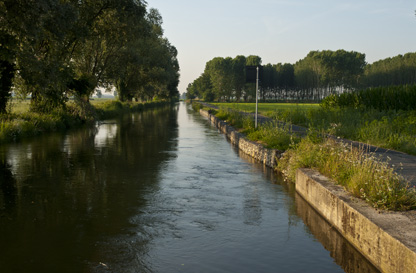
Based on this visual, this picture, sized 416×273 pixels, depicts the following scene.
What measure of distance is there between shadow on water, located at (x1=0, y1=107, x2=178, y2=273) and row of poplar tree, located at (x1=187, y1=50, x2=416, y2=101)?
12291cm

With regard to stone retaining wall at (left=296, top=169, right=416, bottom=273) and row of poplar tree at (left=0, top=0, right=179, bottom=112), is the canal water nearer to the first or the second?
stone retaining wall at (left=296, top=169, right=416, bottom=273)

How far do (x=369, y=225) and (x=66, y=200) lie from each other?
6.46 m

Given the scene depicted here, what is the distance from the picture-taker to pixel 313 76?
133m

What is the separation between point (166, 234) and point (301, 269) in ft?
7.90

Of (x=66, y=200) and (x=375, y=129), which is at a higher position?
(x=375, y=129)

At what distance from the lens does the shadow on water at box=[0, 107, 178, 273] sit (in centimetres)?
556

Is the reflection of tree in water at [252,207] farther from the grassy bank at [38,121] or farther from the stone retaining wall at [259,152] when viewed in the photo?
the grassy bank at [38,121]

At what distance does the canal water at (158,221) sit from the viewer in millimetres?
5367

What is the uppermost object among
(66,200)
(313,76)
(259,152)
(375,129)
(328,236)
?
(313,76)

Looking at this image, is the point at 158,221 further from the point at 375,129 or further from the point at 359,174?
the point at 375,129

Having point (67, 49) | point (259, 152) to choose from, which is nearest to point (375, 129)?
point (259, 152)

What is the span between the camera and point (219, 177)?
37.5ft

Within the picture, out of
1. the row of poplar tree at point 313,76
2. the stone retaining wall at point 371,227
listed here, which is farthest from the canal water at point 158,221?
the row of poplar tree at point 313,76

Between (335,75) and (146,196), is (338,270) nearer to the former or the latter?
(146,196)
